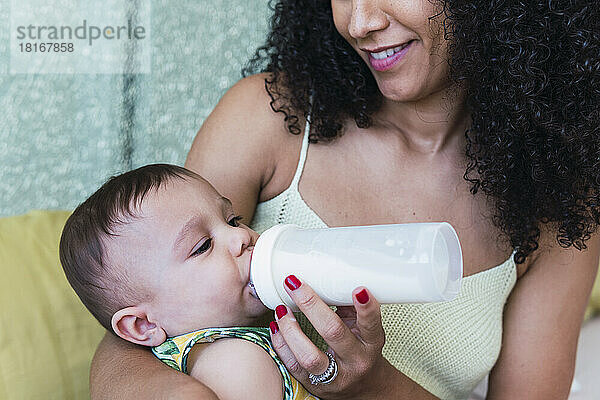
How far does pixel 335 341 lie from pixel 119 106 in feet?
3.23

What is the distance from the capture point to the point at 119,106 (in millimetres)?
1835

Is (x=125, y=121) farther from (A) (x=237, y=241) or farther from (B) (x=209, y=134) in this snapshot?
(A) (x=237, y=241)

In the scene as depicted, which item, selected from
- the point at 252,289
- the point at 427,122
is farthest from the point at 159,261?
the point at 427,122

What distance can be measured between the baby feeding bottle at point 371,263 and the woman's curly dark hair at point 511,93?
0.46 m

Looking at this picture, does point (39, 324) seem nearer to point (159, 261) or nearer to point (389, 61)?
point (159, 261)

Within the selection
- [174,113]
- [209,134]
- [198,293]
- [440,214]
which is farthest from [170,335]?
[174,113]

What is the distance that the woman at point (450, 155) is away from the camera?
1335 millimetres

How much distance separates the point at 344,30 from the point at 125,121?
0.68 m

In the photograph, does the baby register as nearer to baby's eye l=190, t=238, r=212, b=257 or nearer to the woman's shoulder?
baby's eye l=190, t=238, r=212, b=257

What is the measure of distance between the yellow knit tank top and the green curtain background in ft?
1.66

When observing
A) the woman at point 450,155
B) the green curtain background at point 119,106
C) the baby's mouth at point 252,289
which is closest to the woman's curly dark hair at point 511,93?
the woman at point 450,155

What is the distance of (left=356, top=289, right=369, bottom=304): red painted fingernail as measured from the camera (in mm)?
996

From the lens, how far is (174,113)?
194cm

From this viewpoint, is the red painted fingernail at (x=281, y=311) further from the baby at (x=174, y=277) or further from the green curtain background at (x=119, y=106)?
the green curtain background at (x=119, y=106)
